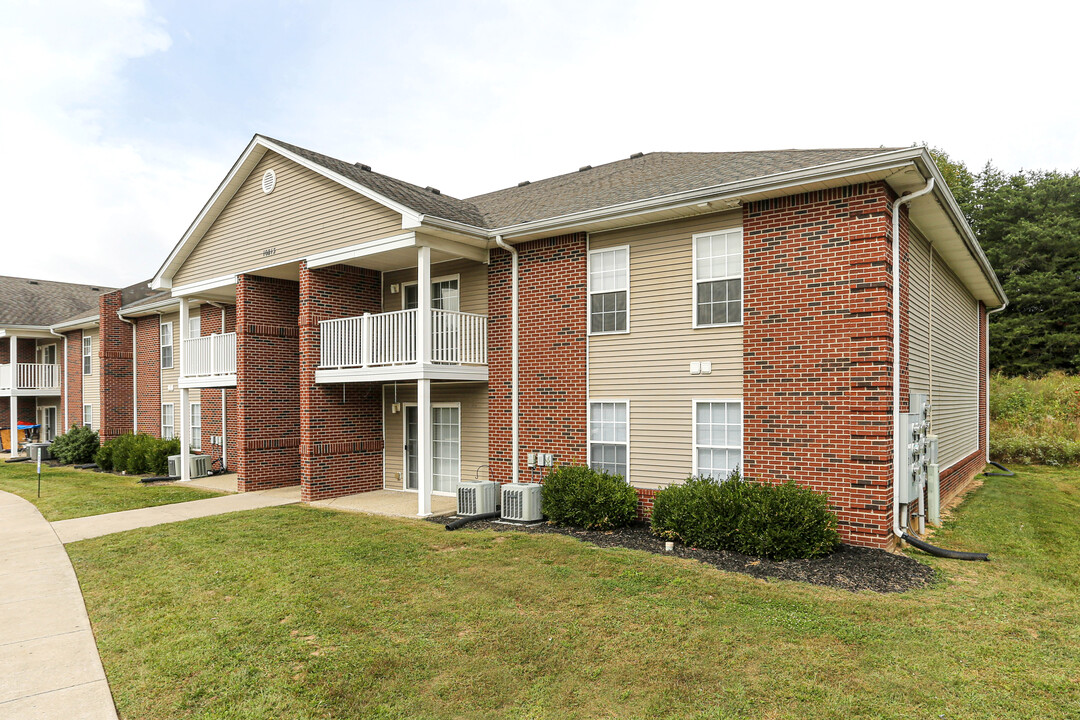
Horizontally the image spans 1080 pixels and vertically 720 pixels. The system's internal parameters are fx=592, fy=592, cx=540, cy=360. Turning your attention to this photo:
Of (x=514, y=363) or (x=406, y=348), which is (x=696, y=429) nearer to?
(x=514, y=363)

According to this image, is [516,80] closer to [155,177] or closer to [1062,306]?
[155,177]

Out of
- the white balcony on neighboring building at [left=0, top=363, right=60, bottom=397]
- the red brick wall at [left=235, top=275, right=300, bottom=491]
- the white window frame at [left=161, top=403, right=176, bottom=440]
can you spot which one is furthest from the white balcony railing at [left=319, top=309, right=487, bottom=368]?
the white balcony on neighboring building at [left=0, top=363, right=60, bottom=397]

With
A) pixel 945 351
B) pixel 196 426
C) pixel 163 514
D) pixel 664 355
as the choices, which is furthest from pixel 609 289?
pixel 196 426

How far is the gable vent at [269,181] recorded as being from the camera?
1378 cm

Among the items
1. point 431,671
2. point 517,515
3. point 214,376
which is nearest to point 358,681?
point 431,671

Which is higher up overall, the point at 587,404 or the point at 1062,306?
the point at 1062,306

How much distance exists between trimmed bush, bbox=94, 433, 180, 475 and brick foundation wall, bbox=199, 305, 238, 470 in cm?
90

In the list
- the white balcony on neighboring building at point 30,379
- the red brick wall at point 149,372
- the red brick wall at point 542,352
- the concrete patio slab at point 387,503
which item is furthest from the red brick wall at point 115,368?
the red brick wall at point 542,352

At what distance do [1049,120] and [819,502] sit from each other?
1894 inches

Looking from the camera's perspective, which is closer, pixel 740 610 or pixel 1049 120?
pixel 740 610

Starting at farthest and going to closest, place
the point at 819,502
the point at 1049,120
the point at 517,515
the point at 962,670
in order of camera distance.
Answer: the point at 1049,120 → the point at 517,515 → the point at 819,502 → the point at 962,670

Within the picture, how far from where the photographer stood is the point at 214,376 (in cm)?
1559

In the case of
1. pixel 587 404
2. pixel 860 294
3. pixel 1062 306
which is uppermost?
pixel 1062 306

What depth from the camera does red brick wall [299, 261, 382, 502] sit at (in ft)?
42.1
